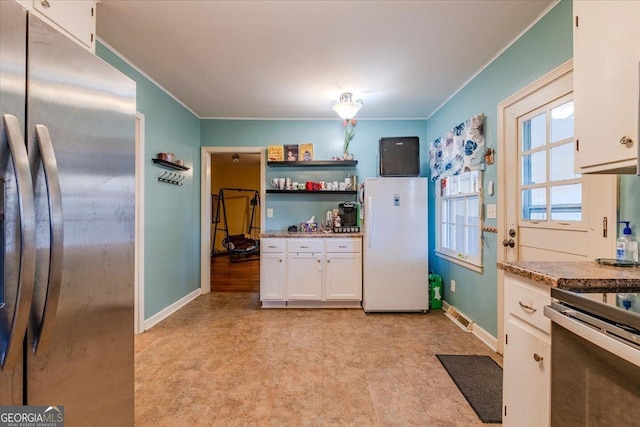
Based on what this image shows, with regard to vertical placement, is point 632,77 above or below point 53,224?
above

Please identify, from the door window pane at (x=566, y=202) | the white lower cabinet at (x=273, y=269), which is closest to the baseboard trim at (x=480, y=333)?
the door window pane at (x=566, y=202)

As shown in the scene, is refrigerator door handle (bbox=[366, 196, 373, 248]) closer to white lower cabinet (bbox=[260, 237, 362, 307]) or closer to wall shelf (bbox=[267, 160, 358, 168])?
white lower cabinet (bbox=[260, 237, 362, 307])

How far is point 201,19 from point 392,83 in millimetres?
1832

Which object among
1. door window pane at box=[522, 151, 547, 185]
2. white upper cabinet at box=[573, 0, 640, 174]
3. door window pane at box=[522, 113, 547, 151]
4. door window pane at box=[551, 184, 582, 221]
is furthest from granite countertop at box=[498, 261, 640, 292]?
door window pane at box=[522, 113, 547, 151]

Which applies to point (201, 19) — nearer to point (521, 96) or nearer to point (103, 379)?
point (103, 379)

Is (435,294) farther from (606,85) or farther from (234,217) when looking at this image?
(234,217)

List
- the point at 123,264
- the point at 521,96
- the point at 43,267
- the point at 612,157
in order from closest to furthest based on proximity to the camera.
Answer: the point at 43,267 < the point at 123,264 < the point at 612,157 < the point at 521,96

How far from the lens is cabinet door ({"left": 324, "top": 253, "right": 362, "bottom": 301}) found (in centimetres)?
345

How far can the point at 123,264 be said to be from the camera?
39.3 inches

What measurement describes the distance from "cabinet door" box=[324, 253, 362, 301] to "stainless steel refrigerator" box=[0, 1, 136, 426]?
2518 millimetres

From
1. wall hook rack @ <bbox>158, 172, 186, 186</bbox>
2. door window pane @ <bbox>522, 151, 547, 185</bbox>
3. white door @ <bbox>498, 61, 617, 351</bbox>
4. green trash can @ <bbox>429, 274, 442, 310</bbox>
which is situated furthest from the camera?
green trash can @ <bbox>429, 274, 442, 310</bbox>

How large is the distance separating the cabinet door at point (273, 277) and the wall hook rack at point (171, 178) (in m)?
1.34

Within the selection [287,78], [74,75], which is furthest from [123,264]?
[287,78]

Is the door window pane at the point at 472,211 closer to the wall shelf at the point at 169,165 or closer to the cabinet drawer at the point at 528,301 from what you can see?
the cabinet drawer at the point at 528,301
